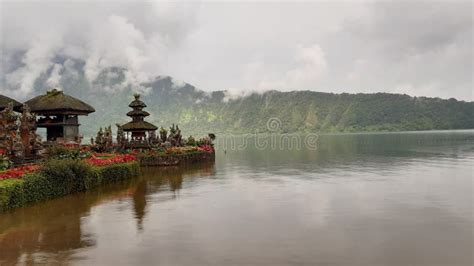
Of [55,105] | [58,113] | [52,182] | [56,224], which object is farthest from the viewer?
[58,113]

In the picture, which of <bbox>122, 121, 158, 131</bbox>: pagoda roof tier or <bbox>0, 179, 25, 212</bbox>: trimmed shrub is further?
<bbox>122, 121, 158, 131</bbox>: pagoda roof tier

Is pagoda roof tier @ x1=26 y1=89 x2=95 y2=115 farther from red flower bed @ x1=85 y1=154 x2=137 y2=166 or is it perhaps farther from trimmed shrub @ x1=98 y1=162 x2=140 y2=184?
trimmed shrub @ x1=98 y1=162 x2=140 y2=184

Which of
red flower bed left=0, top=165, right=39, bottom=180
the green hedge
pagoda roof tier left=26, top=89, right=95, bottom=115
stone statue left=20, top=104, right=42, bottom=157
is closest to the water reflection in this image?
the green hedge

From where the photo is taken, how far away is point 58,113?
52875mm

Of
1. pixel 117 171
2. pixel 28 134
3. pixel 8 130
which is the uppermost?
pixel 8 130

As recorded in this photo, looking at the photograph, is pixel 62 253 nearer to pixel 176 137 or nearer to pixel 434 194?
pixel 434 194

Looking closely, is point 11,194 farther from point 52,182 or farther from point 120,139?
point 120,139

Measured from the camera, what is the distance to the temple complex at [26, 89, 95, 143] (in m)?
52.2

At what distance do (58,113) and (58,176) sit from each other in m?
24.0

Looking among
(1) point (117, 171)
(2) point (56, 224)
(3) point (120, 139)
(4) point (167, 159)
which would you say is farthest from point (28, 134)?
(3) point (120, 139)

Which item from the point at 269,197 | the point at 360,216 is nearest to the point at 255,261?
the point at 360,216

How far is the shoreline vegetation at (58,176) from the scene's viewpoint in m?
26.2

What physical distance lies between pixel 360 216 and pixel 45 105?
137ft

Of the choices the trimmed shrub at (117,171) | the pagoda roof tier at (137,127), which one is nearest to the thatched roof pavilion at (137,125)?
the pagoda roof tier at (137,127)
